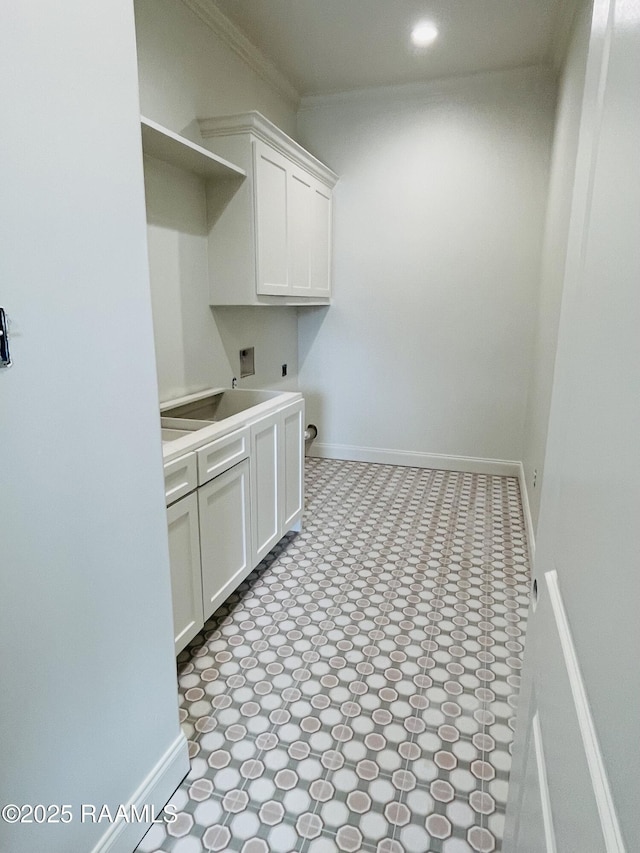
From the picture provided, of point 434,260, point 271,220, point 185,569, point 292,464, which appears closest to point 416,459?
point 434,260

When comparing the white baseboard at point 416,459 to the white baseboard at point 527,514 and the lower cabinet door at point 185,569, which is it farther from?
the lower cabinet door at point 185,569

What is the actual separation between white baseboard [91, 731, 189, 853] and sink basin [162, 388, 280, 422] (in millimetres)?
1726

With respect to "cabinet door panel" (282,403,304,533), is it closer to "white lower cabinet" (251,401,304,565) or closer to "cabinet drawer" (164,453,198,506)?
"white lower cabinet" (251,401,304,565)

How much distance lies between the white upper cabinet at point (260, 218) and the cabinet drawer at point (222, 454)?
1105 mm

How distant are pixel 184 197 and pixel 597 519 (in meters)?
2.75

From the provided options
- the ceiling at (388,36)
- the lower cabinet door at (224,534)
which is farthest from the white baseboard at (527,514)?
the ceiling at (388,36)

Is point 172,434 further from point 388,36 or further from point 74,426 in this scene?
point 388,36

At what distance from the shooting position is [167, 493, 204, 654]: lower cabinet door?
5.93ft

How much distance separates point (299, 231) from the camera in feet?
11.5

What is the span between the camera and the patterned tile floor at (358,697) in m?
1.41

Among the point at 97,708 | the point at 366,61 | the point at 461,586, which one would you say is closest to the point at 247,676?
the point at 97,708

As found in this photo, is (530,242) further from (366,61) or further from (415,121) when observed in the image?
(366,61)

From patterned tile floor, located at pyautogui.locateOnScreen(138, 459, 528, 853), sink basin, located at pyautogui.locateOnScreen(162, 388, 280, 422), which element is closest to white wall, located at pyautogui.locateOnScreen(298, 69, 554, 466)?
patterned tile floor, located at pyautogui.locateOnScreen(138, 459, 528, 853)

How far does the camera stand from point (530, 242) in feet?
12.2
